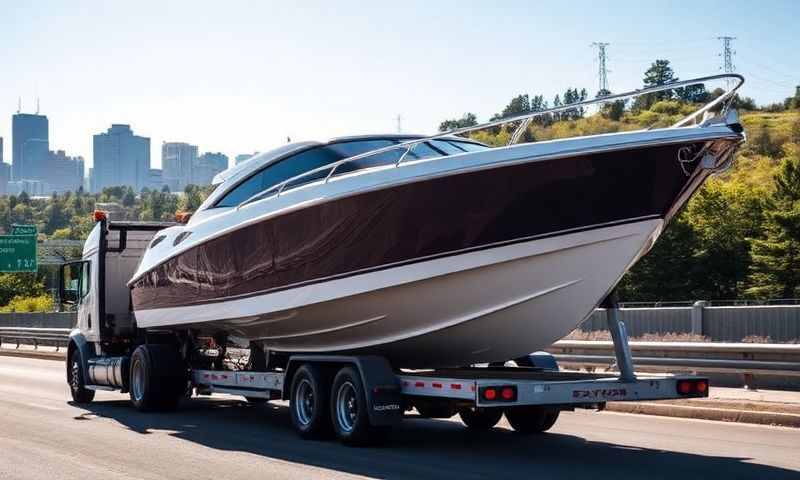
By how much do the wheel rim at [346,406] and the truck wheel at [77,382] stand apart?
775 centimetres

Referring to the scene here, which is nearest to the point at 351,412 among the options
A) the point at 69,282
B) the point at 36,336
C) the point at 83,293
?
the point at 83,293

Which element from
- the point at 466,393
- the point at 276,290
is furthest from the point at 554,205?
the point at 276,290

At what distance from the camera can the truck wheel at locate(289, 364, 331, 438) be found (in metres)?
12.8

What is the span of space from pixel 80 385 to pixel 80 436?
5434mm

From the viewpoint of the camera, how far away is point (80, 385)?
747 inches

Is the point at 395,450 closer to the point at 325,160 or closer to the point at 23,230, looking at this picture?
the point at 325,160

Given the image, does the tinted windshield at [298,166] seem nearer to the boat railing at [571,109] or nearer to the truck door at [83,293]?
the boat railing at [571,109]

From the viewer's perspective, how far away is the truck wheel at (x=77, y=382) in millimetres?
18953

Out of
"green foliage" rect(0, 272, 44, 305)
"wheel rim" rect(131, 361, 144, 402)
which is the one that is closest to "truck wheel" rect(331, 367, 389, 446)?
"wheel rim" rect(131, 361, 144, 402)

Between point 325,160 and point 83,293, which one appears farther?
point 83,293

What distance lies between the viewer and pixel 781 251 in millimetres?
83500

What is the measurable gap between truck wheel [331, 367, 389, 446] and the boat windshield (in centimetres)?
235

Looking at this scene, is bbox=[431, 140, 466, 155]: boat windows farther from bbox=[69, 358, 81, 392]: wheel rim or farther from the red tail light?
bbox=[69, 358, 81, 392]: wheel rim

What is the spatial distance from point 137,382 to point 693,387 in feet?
29.9
